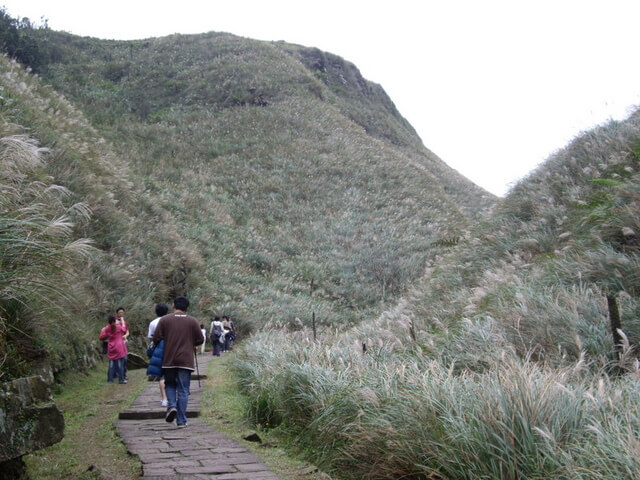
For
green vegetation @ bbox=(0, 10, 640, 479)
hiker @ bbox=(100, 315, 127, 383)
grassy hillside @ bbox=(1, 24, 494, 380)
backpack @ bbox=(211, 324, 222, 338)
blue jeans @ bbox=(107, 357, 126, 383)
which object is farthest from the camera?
backpack @ bbox=(211, 324, 222, 338)

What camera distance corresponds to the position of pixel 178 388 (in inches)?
265

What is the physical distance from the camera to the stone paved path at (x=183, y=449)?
452cm

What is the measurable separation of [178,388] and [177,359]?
38cm

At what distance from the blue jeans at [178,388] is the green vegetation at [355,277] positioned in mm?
931

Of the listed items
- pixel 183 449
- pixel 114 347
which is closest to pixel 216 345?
pixel 114 347

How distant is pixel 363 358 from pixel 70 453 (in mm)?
3516

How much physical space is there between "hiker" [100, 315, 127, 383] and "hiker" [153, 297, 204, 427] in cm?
392

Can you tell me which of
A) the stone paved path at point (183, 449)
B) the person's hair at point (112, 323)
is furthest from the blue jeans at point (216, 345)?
the stone paved path at point (183, 449)

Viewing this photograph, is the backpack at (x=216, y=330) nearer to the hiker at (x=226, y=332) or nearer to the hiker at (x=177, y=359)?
the hiker at (x=226, y=332)

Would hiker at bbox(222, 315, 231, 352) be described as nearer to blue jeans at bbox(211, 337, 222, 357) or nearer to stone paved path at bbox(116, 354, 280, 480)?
blue jeans at bbox(211, 337, 222, 357)

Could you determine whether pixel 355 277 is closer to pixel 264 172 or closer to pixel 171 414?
pixel 264 172

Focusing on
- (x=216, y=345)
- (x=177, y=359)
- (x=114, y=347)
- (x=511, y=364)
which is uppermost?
(x=511, y=364)

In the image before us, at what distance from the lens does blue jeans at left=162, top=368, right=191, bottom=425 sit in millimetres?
6625

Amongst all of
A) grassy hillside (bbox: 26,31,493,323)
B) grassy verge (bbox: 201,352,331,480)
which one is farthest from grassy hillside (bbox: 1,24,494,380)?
grassy verge (bbox: 201,352,331,480)
